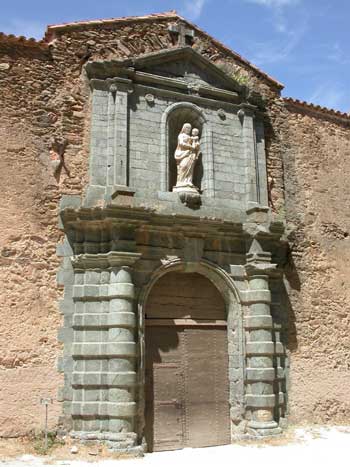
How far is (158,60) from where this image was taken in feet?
30.3

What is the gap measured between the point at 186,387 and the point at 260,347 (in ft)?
4.30

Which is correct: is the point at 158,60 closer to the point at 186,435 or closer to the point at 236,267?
the point at 236,267

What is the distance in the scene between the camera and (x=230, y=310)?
347 inches

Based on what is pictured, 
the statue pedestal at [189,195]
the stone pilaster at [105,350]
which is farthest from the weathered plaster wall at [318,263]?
the stone pilaster at [105,350]

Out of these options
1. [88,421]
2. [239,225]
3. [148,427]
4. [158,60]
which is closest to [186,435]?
[148,427]

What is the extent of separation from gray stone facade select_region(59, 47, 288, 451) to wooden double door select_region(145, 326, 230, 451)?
0.24 m

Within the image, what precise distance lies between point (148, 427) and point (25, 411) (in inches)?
69.6

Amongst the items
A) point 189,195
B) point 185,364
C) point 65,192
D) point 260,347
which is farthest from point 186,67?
point 185,364

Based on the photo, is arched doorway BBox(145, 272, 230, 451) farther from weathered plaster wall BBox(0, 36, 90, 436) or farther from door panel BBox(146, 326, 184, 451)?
weathered plaster wall BBox(0, 36, 90, 436)

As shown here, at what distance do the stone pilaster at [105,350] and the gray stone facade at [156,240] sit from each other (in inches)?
0.6

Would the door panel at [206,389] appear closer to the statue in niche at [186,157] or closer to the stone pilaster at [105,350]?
the stone pilaster at [105,350]

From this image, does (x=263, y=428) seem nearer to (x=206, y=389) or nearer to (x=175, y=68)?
(x=206, y=389)

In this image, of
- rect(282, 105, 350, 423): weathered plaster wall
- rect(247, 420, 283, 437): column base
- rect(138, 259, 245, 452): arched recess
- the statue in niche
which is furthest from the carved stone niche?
rect(247, 420, 283, 437): column base

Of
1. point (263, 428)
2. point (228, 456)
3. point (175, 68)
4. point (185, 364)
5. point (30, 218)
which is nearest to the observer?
point (228, 456)
